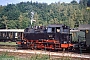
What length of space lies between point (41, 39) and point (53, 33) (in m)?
1.94

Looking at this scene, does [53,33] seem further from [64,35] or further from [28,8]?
[28,8]

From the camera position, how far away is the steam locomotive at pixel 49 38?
25000 millimetres

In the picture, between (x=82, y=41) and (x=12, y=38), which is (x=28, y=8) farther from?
(x=82, y=41)

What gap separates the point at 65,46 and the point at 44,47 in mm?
2901

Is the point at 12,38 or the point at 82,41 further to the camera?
the point at 12,38

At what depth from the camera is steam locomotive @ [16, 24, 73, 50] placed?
25000 mm

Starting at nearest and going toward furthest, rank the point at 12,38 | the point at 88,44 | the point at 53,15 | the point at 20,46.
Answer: the point at 88,44, the point at 20,46, the point at 12,38, the point at 53,15

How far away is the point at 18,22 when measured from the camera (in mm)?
70875

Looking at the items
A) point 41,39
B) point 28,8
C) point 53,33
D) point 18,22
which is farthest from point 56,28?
point 28,8

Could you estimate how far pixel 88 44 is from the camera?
74.3 ft

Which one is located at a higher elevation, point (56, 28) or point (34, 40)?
point (56, 28)

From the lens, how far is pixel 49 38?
2580cm

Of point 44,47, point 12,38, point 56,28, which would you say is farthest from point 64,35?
point 12,38

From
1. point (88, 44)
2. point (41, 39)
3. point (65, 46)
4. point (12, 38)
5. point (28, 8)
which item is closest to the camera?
point (88, 44)
